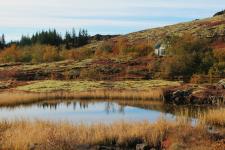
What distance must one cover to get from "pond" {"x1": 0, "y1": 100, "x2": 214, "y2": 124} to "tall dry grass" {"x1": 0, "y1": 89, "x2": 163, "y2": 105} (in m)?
1.54

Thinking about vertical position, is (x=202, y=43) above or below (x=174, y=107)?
above

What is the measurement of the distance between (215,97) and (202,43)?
3120 centimetres

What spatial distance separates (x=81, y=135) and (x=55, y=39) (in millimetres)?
123333

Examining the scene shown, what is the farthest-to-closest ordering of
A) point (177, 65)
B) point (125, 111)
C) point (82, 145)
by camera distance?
point (177, 65), point (125, 111), point (82, 145)

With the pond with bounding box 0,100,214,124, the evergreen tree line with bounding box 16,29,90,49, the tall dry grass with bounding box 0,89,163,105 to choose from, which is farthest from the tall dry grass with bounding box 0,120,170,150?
the evergreen tree line with bounding box 16,29,90,49

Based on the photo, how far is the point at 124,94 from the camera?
128 feet

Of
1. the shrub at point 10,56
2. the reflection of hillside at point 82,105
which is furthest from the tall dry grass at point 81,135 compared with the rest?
the shrub at point 10,56

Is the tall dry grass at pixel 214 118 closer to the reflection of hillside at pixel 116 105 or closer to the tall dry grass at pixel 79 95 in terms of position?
the reflection of hillside at pixel 116 105

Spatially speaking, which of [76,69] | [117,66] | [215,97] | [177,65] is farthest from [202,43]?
→ [215,97]

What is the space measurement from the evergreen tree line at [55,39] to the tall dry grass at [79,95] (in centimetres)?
9309

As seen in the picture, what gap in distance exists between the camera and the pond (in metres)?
28.0

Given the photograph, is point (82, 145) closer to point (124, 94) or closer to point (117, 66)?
point (124, 94)

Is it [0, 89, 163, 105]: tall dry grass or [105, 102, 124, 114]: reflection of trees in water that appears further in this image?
[0, 89, 163, 105]: tall dry grass

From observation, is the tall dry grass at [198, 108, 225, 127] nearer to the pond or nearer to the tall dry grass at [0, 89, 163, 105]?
the pond
